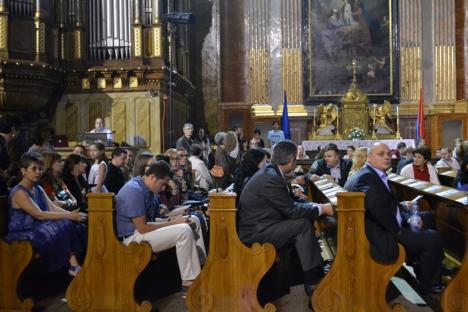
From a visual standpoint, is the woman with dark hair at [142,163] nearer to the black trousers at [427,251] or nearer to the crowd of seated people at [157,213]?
the crowd of seated people at [157,213]

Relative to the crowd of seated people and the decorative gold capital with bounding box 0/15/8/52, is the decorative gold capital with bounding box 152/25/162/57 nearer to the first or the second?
the decorative gold capital with bounding box 0/15/8/52

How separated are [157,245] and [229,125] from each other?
487 inches

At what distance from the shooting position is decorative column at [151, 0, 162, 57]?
12570 mm

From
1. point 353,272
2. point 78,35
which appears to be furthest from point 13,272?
point 78,35

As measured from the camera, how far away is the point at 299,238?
15.1 ft

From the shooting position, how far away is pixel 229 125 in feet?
56.0

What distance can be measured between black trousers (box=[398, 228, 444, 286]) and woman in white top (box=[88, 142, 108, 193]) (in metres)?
3.52

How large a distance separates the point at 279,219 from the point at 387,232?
2.72 ft

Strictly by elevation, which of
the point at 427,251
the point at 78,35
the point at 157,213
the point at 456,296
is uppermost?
the point at 78,35

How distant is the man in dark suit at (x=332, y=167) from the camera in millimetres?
8344

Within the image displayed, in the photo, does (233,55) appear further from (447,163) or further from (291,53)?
(447,163)

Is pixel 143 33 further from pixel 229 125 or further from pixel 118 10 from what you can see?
pixel 229 125

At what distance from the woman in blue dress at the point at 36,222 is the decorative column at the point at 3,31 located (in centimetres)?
664

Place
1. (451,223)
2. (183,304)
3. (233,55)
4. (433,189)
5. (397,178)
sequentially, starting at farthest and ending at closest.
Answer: (233,55) < (397,178) < (433,189) < (451,223) < (183,304)
